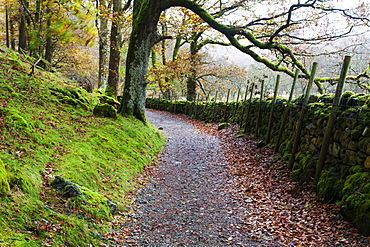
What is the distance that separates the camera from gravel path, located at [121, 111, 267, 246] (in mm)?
3820

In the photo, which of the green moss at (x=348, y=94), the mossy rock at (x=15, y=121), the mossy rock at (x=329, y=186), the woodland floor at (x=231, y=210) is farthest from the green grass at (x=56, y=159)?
the green moss at (x=348, y=94)

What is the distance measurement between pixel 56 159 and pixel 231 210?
3.57 m

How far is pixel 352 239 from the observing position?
3.51 metres

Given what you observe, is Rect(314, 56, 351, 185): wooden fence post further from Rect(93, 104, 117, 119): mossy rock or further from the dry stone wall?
Rect(93, 104, 117, 119): mossy rock

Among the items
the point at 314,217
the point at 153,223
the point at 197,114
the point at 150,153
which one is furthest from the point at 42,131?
the point at 197,114

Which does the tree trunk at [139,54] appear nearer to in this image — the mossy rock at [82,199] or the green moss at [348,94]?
the mossy rock at [82,199]

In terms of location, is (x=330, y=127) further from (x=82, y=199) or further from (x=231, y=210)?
(x=82, y=199)

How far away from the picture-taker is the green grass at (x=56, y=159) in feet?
9.14

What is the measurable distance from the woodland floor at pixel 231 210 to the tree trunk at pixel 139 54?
3.65m

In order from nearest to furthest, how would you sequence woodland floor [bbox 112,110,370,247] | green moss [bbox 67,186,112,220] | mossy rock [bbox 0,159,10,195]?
mossy rock [bbox 0,159,10,195] → green moss [bbox 67,186,112,220] → woodland floor [bbox 112,110,370,247]

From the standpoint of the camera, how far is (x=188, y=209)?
191 inches

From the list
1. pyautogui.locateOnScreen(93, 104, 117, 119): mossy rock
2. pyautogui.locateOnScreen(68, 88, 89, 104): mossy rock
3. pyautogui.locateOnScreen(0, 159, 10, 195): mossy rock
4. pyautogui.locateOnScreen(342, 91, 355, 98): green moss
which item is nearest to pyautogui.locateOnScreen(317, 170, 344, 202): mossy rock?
pyautogui.locateOnScreen(342, 91, 355, 98): green moss

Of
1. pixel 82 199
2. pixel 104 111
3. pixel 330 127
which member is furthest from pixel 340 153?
pixel 104 111

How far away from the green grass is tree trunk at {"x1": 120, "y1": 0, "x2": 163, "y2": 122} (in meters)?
1.35
